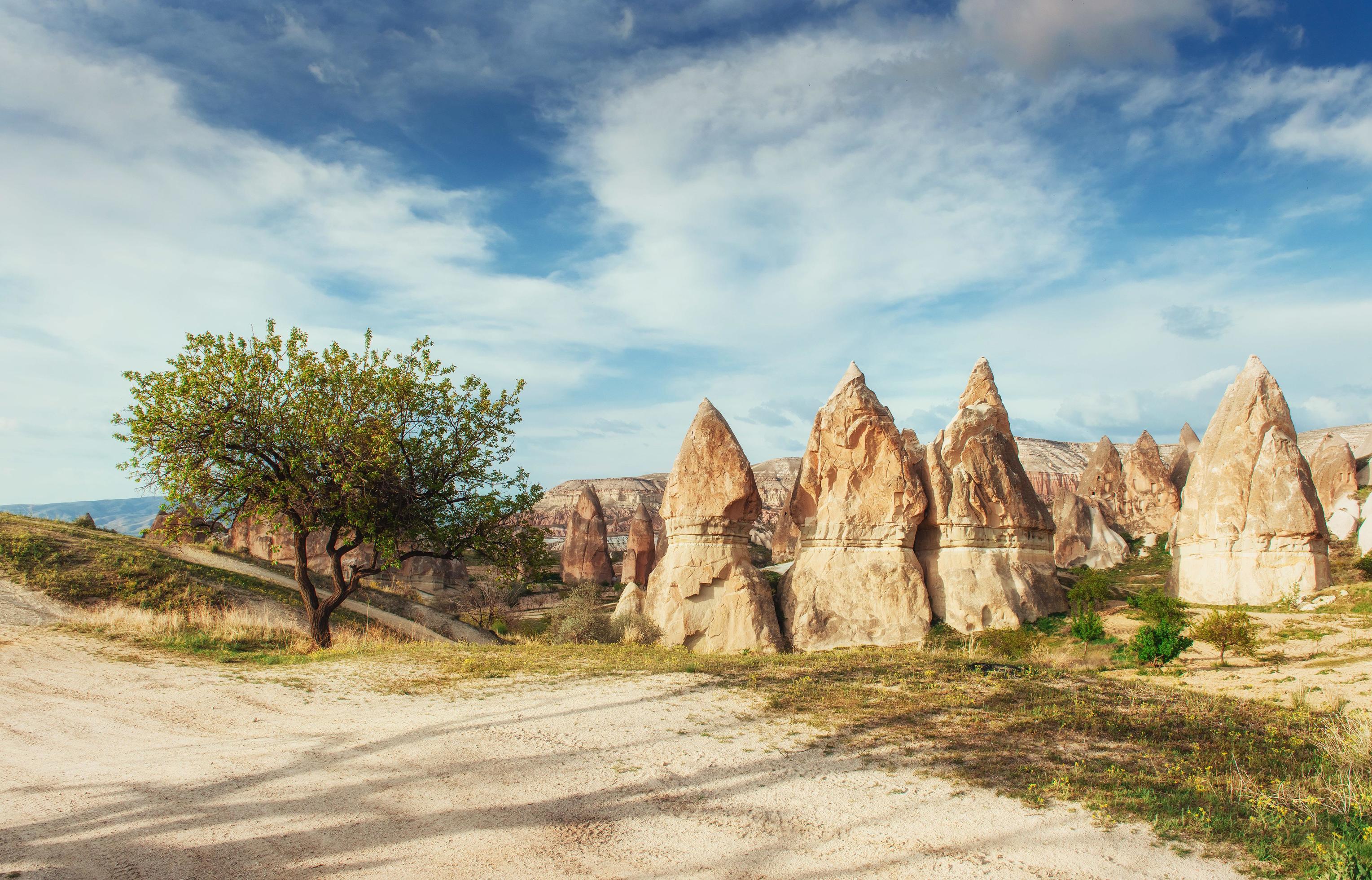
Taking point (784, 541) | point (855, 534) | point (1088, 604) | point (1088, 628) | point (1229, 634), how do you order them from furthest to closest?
point (784, 541) → point (855, 534) → point (1088, 604) → point (1088, 628) → point (1229, 634)

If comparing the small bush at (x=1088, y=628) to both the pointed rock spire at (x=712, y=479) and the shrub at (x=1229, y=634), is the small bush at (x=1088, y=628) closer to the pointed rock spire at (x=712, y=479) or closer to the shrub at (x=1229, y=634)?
the shrub at (x=1229, y=634)

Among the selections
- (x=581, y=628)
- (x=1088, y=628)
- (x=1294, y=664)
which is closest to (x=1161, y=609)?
(x=1088, y=628)

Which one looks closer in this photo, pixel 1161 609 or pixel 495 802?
pixel 495 802

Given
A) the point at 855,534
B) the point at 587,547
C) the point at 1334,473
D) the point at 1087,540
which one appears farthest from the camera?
the point at 587,547

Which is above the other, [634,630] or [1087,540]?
[1087,540]

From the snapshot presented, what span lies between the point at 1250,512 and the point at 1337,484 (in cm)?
2274

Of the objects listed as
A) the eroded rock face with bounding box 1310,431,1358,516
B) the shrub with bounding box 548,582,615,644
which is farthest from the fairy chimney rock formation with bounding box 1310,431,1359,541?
the shrub with bounding box 548,582,615,644

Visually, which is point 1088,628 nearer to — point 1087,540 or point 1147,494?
point 1087,540

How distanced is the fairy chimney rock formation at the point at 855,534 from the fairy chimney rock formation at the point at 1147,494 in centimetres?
2900

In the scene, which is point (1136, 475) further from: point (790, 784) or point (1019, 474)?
point (790, 784)

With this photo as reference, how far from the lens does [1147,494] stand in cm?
4203

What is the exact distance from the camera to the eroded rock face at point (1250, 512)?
18.0m

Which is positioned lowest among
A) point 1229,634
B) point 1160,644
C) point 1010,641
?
point 1010,641

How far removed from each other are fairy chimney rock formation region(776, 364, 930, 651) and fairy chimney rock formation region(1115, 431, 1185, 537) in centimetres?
2900
